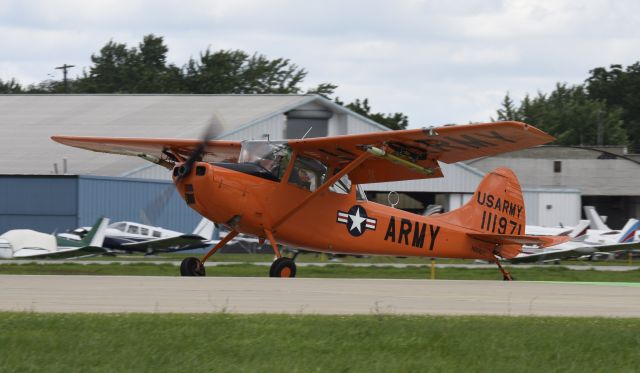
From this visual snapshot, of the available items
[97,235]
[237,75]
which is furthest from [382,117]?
[97,235]

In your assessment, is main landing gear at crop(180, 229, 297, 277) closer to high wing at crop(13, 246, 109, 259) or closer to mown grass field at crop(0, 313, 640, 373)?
mown grass field at crop(0, 313, 640, 373)

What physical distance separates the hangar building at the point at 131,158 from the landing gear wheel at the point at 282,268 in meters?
25.0

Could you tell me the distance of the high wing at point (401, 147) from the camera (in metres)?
17.5

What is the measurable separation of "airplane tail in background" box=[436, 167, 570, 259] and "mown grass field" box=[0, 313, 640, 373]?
37.7 feet

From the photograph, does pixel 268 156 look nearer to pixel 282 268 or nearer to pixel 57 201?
pixel 282 268

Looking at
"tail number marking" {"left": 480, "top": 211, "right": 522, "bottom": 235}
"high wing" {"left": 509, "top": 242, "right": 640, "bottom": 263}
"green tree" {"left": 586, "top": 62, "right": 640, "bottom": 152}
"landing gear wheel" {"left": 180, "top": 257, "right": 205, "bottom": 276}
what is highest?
"green tree" {"left": 586, "top": 62, "right": 640, "bottom": 152}

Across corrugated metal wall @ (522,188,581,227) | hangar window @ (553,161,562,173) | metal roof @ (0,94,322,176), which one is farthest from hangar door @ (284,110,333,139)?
hangar window @ (553,161,562,173)

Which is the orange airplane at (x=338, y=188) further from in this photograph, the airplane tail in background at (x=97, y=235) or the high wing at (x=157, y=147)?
the airplane tail in background at (x=97, y=235)

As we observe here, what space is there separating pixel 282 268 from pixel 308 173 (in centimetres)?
204

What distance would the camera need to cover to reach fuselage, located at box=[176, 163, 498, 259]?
1788cm

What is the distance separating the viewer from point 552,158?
7000 cm

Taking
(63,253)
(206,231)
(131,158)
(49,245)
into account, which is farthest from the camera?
(131,158)

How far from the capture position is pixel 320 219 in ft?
64.8

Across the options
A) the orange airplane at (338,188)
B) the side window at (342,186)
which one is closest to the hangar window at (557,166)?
the orange airplane at (338,188)
